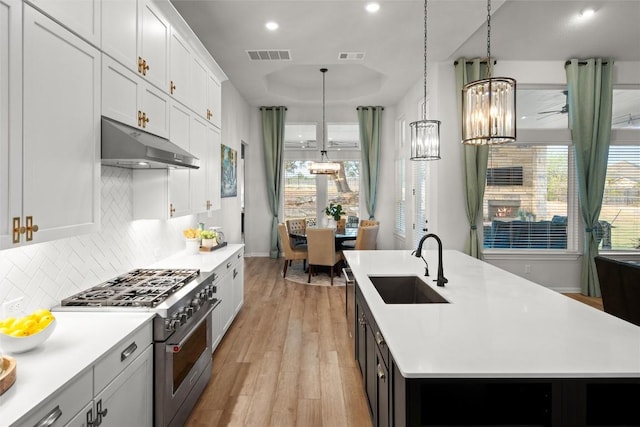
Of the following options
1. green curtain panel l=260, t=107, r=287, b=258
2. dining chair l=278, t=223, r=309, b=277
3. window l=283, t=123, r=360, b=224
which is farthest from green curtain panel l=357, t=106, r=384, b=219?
dining chair l=278, t=223, r=309, b=277

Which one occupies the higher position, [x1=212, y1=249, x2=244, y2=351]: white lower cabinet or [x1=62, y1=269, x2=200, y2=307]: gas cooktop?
[x1=62, y1=269, x2=200, y2=307]: gas cooktop

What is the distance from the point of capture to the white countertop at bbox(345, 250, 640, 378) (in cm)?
120

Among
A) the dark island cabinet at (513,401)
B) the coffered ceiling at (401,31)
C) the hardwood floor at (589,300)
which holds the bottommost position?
the hardwood floor at (589,300)

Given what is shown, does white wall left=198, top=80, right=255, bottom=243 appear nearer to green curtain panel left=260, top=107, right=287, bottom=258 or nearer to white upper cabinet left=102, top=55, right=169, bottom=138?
green curtain panel left=260, top=107, right=287, bottom=258

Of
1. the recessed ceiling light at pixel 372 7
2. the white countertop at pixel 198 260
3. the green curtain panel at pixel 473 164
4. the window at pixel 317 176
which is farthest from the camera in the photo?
the window at pixel 317 176

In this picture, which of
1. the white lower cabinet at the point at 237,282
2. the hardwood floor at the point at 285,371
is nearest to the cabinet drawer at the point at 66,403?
the hardwood floor at the point at 285,371

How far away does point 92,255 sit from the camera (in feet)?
7.48

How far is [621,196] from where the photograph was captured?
532cm

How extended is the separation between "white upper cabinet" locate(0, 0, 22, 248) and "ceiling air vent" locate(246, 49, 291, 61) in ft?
11.9

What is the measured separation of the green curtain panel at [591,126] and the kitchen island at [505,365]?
415cm

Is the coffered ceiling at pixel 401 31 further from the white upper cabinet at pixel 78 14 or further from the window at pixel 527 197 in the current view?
the white upper cabinet at pixel 78 14

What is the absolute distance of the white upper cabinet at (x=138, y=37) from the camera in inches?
78.2

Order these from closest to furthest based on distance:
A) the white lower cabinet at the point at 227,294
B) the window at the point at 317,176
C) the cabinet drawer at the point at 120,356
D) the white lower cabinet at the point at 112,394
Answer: the white lower cabinet at the point at 112,394 < the cabinet drawer at the point at 120,356 < the white lower cabinet at the point at 227,294 < the window at the point at 317,176

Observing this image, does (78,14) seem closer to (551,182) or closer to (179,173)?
(179,173)
